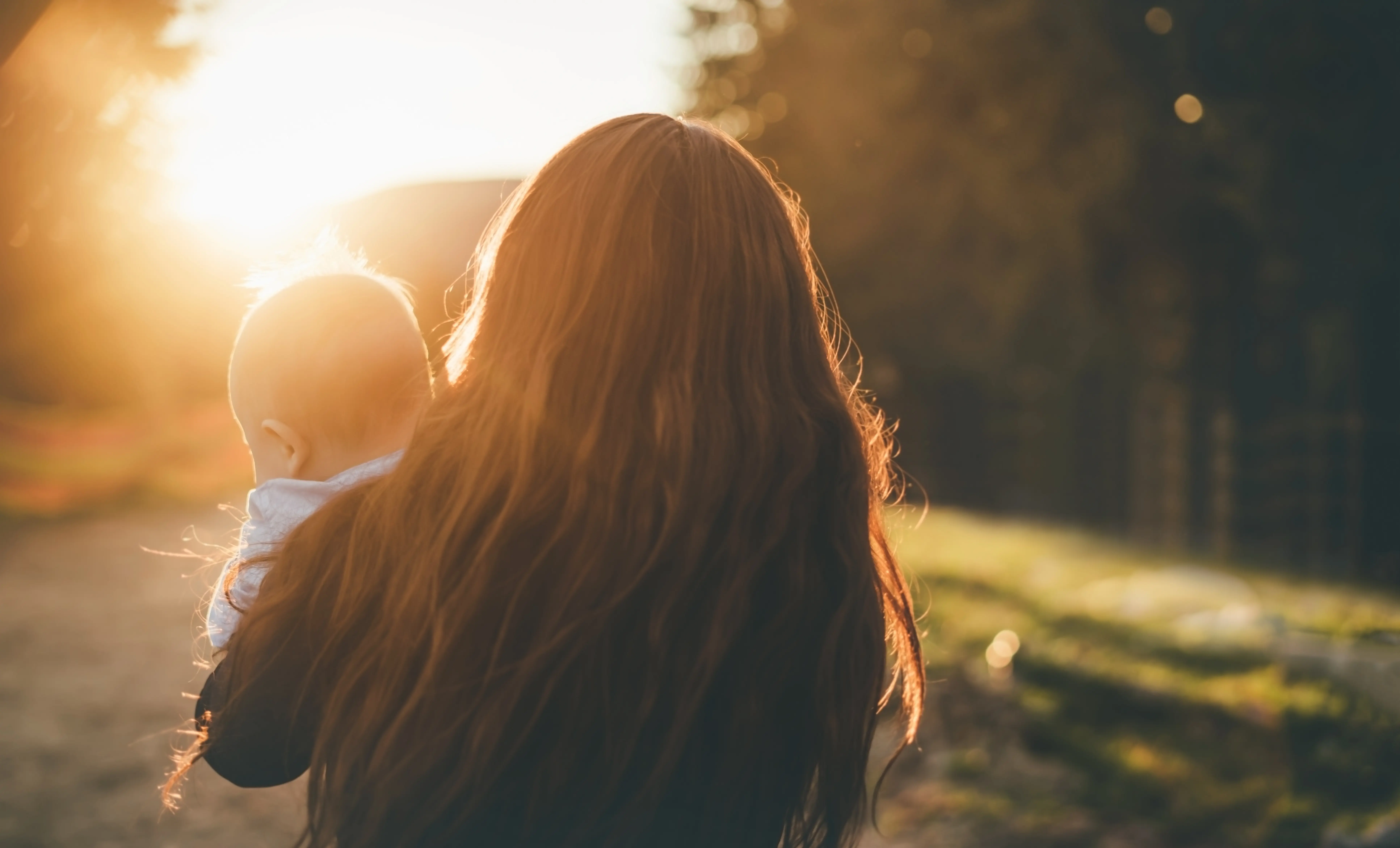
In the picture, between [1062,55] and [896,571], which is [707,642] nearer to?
[896,571]

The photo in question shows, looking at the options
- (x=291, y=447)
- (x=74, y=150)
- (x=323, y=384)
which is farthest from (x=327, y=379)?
(x=74, y=150)

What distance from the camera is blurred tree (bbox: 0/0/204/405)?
1793 millimetres

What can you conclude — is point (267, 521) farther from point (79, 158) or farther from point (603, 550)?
point (79, 158)

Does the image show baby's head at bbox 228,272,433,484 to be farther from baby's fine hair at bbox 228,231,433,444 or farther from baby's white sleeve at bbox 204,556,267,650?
baby's white sleeve at bbox 204,556,267,650

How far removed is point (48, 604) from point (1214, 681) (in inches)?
370

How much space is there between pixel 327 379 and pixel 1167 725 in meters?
4.57

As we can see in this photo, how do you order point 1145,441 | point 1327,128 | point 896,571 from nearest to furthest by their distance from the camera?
point 896,571 < point 1327,128 < point 1145,441

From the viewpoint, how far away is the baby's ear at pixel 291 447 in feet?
4.81

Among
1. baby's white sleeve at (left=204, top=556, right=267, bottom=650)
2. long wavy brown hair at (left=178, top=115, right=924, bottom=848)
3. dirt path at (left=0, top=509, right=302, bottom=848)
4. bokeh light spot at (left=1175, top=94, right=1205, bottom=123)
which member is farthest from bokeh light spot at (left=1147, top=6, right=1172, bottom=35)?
baby's white sleeve at (left=204, top=556, right=267, bottom=650)

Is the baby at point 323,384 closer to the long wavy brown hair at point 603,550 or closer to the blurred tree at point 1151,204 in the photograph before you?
the long wavy brown hair at point 603,550

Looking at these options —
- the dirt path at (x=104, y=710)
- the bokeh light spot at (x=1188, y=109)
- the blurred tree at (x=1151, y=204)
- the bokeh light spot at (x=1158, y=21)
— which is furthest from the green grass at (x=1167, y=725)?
the bokeh light spot at (x=1158, y=21)

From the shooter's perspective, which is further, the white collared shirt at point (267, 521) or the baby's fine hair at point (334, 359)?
the baby's fine hair at point (334, 359)

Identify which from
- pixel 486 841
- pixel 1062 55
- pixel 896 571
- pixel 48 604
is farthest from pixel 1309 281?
pixel 48 604

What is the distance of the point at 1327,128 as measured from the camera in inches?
270
